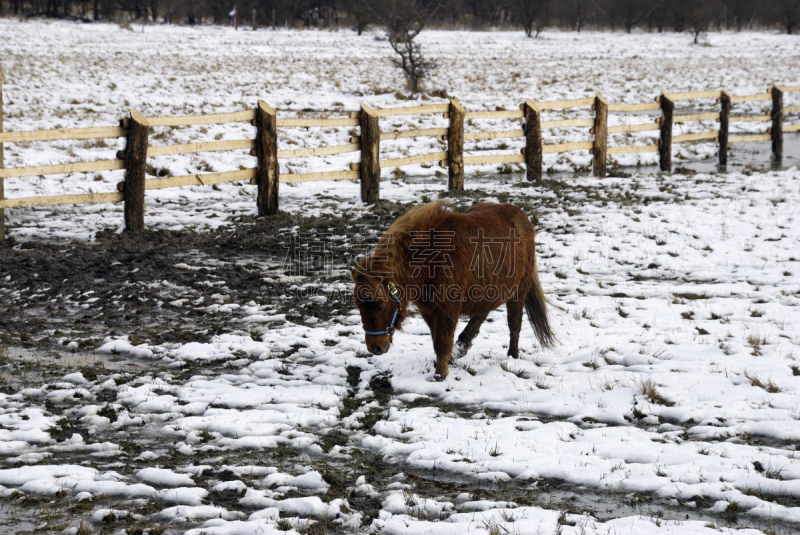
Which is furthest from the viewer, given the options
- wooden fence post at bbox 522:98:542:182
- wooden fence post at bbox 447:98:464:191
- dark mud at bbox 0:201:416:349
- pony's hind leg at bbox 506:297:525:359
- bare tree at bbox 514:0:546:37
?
bare tree at bbox 514:0:546:37

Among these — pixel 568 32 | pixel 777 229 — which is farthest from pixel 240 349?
pixel 568 32

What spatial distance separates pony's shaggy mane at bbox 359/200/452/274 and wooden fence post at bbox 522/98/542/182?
310 inches

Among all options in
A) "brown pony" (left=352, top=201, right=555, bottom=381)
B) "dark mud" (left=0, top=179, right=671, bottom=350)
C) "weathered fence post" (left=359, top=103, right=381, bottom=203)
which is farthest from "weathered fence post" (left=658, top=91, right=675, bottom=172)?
"brown pony" (left=352, top=201, right=555, bottom=381)

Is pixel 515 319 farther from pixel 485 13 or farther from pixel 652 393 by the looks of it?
pixel 485 13

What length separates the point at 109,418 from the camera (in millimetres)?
4508

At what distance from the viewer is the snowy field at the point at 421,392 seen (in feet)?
11.3

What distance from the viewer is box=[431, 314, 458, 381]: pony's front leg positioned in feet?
16.5

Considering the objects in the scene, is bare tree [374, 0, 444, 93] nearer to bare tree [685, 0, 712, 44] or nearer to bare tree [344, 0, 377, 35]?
bare tree [344, 0, 377, 35]

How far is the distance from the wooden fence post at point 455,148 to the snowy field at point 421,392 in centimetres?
63

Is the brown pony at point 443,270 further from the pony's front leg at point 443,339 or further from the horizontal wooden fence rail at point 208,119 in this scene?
the horizontal wooden fence rail at point 208,119

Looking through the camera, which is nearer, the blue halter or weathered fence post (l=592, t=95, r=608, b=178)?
the blue halter

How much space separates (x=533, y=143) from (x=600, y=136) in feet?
5.29

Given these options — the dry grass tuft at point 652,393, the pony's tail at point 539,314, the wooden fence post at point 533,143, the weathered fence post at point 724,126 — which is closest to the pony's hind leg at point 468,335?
the pony's tail at point 539,314

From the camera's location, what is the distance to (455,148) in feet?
39.5
